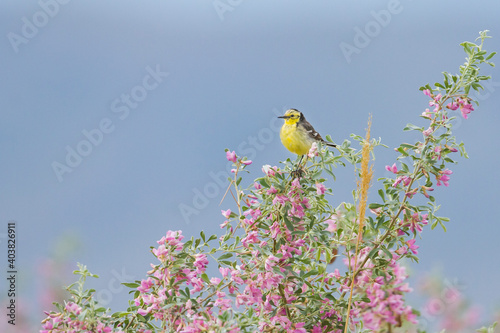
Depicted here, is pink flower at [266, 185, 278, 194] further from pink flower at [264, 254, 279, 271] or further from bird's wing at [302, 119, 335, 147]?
bird's wing at [302, 119, 335, 147]

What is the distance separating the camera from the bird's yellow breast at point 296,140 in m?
4.21

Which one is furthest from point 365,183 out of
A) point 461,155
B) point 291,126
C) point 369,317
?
point 291,126

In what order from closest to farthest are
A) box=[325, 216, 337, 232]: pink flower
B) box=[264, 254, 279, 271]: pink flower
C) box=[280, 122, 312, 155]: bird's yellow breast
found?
box=[264, 254, 279, 271]: pink flower < box=[325, 216, 337, 232]: pink flower < box=[280, 122, 312, 155]: bird's yellow breast

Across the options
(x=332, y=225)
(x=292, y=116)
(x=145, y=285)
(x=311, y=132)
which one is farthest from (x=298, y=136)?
(x=145, y=285)

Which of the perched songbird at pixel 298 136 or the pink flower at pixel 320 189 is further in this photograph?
the perched songbird at pixel 298 136

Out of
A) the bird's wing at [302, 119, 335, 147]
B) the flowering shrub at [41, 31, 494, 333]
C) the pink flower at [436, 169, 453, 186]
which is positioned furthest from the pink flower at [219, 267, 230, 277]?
the bird's wing at [302, 119, 335, 147]

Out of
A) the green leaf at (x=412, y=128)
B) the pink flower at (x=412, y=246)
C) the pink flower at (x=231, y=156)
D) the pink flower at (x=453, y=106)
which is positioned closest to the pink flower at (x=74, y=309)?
the pink flower at (x=231, y=156)

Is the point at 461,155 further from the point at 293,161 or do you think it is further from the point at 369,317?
the point at 369,317

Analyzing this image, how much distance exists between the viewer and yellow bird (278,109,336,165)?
421cm

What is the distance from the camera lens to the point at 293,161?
3.29 meters

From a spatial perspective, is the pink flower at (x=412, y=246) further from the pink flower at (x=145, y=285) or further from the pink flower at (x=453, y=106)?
the pink flower at (x=145, y=285)

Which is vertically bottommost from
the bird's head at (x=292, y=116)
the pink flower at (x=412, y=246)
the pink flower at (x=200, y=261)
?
the pink flower at (x=412, y=246)

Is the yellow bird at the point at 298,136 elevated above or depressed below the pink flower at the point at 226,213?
above

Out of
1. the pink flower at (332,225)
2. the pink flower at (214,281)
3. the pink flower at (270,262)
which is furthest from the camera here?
the pink flower at (332,225)
